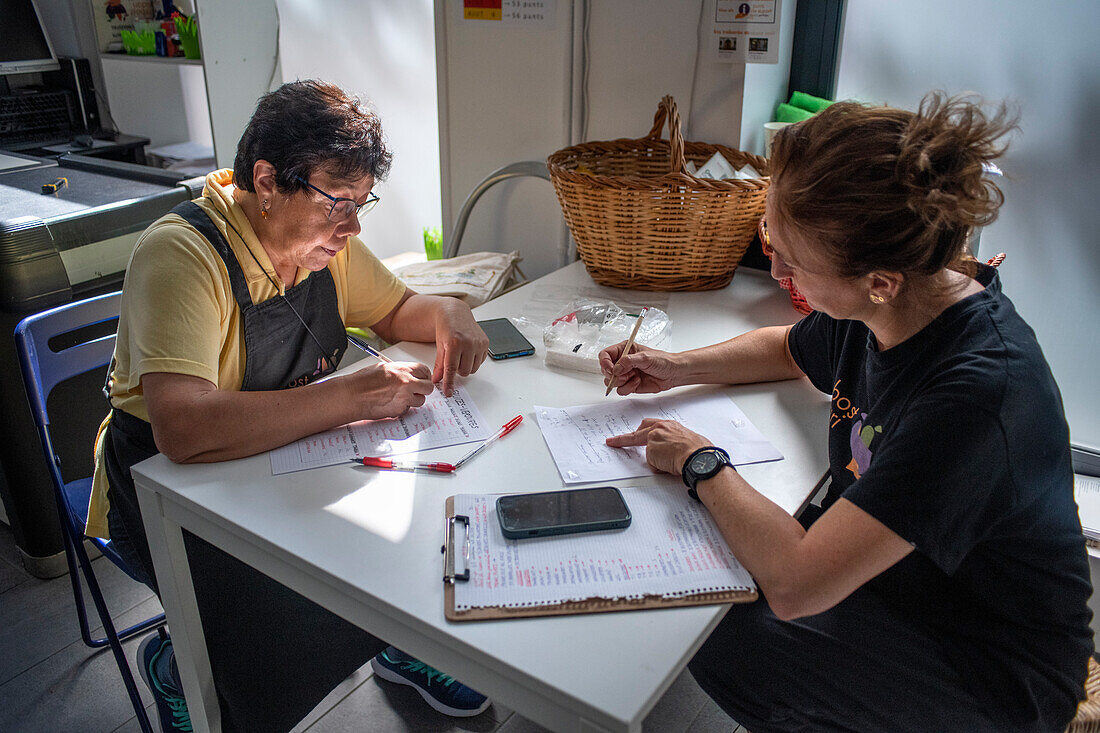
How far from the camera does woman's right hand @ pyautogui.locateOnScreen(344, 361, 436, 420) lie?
4.15ft

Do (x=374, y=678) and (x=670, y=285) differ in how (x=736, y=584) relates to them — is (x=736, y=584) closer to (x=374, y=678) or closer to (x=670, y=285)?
(x=670, y=285)

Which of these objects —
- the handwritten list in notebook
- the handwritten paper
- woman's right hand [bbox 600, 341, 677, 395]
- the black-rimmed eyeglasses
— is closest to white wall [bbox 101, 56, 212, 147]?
the black-rimmed eyeglasses

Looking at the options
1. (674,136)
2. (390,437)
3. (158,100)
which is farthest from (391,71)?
(390,437)

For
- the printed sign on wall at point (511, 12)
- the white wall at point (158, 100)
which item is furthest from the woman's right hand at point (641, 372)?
the white wall at point (158, 100)

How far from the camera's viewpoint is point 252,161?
51.7 inches

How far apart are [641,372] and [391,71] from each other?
215 centimetres

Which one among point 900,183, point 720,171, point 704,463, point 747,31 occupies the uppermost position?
point 747,31

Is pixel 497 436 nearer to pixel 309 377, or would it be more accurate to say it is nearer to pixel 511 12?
pixel 309 377

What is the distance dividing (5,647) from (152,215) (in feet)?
3.73

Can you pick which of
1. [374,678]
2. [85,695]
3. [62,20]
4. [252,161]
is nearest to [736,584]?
[252,161]

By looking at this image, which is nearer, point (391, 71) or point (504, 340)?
point (504, 340)

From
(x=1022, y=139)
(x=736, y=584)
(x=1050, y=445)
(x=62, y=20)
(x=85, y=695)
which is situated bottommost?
(x=85, y=695)

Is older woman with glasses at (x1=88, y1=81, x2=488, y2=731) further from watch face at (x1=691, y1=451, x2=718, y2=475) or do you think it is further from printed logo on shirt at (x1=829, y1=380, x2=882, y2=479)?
printed logo on shirt at (x1=829, y1=380, x2=882, y2=479)

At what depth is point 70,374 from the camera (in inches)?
63.4
